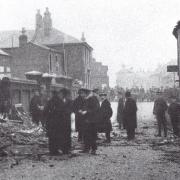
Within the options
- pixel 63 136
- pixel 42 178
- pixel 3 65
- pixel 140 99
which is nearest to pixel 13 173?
pixel 42 178

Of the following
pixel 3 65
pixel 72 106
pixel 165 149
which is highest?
pixel 3 65

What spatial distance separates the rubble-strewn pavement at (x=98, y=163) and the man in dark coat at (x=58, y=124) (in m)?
0.38

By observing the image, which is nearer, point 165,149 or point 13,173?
point 13,173

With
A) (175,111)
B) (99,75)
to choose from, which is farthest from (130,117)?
(99,75)

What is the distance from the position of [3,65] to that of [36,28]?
10472mm

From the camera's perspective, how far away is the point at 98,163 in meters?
8.60

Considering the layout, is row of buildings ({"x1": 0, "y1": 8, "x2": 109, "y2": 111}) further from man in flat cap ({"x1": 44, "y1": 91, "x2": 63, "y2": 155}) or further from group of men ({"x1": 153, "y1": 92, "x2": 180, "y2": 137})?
man in flat cap ({"x1": 44, "y1": 91, "x2": 63, "y2": 155})

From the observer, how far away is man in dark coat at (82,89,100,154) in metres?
10.3

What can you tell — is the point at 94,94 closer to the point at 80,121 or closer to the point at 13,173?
the point at 80,121

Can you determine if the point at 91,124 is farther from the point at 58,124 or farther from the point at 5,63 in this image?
the point at 5,63

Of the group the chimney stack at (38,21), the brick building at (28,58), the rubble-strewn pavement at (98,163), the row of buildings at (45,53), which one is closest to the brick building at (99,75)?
the row of buildings at (45,53)

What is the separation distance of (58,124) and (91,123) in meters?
0.95

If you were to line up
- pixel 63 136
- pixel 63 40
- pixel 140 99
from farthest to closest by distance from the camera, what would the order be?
pixel 63 40, pixel 140 99, pixel 63 136

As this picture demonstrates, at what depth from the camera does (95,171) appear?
769 cm
